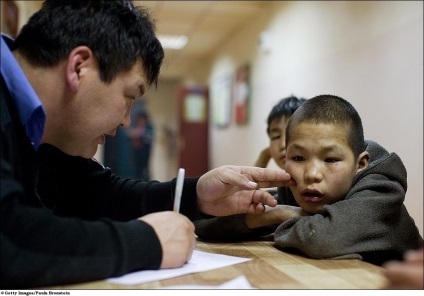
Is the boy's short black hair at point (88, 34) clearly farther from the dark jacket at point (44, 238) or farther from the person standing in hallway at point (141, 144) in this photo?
the person standing in hallway at point (141, 144)

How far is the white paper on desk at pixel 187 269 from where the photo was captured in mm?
866

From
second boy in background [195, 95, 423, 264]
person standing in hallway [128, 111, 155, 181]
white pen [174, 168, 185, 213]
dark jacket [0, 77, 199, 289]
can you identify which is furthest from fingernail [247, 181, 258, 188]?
person standing in hallway [128, 111, 155, 181]

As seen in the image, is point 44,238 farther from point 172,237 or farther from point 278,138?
point 278,138

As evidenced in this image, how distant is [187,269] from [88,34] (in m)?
0.52

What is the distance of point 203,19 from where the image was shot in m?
7.10

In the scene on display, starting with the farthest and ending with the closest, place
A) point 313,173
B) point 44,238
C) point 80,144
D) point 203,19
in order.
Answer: point 203,19 < point 313,173 < point 80,144 < point 44,238

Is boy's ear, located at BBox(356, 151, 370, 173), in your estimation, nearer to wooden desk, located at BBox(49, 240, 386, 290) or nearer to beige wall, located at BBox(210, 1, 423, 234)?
wooden desk, located at BBox(49, 240, 386, 290)

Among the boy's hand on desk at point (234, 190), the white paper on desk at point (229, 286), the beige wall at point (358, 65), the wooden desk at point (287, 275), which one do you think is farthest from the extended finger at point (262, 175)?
the beige wall at point (358, 65)

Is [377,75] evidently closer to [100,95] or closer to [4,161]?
[100,95]

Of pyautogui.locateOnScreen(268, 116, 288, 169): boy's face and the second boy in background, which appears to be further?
pyautogui.locateOnScreen(268, 116, 288, 169): boy's face

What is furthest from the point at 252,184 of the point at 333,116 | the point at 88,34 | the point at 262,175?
the point at 88,34

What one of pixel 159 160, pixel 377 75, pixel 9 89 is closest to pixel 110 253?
pixel 9 89

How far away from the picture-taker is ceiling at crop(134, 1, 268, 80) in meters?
6.35

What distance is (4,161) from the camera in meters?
0.84
